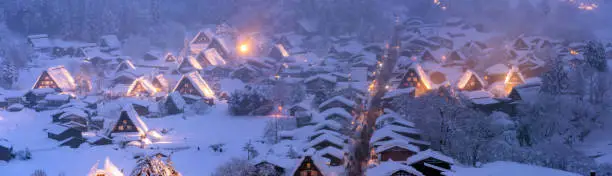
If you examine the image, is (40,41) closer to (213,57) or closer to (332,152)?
(213,57)

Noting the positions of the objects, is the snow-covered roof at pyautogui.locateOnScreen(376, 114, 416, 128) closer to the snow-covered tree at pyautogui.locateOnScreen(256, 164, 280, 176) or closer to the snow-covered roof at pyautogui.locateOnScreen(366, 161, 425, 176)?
the snow-covered roof at pyautogui.locateOnScreen(366, 161, 425, 176)

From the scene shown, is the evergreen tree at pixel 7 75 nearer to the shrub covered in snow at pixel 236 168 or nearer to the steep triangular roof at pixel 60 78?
the steep triangular roof at pixel 60 78

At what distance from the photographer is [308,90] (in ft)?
158

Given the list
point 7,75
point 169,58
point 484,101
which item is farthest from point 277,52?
point 484,101

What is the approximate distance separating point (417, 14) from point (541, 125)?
44.8 meters

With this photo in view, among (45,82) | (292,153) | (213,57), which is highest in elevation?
(213,57)

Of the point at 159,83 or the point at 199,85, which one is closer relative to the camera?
the point at 199,85

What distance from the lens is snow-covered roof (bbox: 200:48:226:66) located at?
2183 inches

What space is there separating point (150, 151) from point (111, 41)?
3820 cm

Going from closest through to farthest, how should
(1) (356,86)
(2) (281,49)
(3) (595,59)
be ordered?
(3) (595,59) < (1) (356,86) < (2) (281,49)

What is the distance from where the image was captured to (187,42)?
63688 millimetres

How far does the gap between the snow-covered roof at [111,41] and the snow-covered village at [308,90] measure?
18 cm

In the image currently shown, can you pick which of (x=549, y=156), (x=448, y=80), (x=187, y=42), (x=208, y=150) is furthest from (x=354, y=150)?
(x=187, y=42)

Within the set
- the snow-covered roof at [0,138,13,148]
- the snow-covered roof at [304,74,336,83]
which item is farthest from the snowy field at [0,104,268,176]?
the snow-covered roof at [304,74,336,83]
